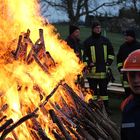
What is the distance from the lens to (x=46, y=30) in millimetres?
8094

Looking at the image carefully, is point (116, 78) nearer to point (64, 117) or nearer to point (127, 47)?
point (127, 47)

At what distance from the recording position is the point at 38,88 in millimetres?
6535

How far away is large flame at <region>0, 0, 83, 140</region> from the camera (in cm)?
625

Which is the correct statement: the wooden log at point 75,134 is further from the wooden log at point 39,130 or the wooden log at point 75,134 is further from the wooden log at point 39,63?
the wooden log at point 39,63

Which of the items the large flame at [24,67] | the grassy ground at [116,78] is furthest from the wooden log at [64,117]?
the grassy ground at [116,78]

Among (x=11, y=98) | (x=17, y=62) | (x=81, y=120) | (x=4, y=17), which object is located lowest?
(x=81, y=120)

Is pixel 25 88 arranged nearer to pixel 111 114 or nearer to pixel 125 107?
pixel 125 107

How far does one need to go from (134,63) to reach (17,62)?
3.42 meters

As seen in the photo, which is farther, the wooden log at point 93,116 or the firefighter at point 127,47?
the firefighter at point 127,47

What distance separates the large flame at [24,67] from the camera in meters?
6.25

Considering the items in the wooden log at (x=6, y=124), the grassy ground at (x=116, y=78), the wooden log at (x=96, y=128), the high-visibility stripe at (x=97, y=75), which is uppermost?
the wooden log at (x=6, y=124)

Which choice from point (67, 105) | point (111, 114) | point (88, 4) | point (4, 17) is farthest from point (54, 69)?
point (88, 4)

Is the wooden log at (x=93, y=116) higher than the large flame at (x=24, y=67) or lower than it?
lower

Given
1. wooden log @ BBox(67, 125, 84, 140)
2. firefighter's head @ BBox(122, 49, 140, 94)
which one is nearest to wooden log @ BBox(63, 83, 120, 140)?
wooden log @ BBox(67, 125, 84, 140)
